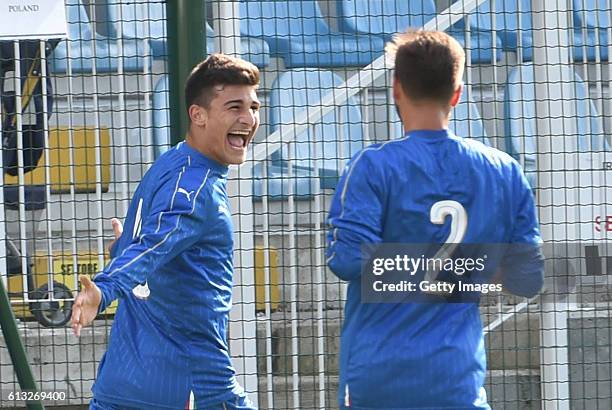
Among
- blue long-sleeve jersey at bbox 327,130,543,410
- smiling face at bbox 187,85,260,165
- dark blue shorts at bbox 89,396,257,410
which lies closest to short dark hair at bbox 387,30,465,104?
blue long-sleeve jersey at bbox 327,130,543,410

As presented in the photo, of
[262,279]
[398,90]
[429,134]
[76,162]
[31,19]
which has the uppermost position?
[31,19]

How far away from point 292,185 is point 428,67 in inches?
120

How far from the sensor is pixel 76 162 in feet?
21.6

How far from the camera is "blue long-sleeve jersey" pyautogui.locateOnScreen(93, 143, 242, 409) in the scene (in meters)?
4.20

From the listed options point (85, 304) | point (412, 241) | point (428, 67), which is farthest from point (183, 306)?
point (428, 67)

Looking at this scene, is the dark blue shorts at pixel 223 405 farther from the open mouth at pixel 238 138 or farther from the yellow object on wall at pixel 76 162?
the yellow object on wall at pixel 76 162

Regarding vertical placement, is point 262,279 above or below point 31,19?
below

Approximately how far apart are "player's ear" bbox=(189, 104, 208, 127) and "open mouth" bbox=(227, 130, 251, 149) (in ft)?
0.32

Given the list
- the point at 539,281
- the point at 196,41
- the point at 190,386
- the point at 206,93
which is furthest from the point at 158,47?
the point at 539,281

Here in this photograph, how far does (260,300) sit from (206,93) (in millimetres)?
2177

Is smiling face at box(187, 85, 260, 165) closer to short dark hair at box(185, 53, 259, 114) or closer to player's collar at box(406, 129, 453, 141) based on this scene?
short dark hair at box(185, 53, 259, 114)

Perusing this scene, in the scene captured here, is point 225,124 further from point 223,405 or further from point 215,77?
point 223,405

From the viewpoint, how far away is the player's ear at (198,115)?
4.44m

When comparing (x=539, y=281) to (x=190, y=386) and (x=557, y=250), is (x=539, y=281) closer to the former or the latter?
(x=190, y=386)
